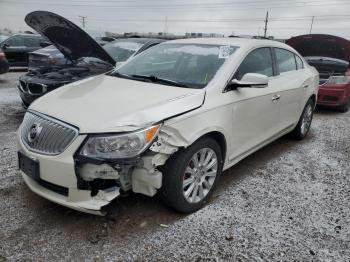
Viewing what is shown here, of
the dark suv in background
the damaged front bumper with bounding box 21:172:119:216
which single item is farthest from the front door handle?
the dark suv in background

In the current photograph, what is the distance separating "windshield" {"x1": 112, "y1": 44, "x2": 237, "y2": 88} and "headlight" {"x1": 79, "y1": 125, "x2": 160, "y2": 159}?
980mm

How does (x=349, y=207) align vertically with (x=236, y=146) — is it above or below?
below

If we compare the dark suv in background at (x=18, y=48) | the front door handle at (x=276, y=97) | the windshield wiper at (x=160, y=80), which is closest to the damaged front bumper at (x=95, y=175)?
the windshield wiper at (x=160, y=80)

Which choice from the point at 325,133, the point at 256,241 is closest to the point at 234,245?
the point at 256,241

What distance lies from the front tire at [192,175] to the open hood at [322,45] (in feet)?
19.9

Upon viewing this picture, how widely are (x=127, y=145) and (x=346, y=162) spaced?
3.47 metres

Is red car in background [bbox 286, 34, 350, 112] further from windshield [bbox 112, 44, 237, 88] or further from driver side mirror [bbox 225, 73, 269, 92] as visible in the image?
driver side mirror [bbox 225, 73, 269, 92]

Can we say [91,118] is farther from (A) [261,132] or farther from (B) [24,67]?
(B) [24,67]

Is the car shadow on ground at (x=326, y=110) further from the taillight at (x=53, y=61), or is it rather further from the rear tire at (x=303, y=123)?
the taillight at (x=53, y=61)

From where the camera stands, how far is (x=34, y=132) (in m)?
2.88

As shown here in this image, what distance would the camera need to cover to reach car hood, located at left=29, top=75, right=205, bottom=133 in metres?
2.66

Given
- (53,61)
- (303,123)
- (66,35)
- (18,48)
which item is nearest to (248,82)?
(303,123)

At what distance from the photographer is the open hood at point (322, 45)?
316 inches

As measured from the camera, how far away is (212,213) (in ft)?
10.6
